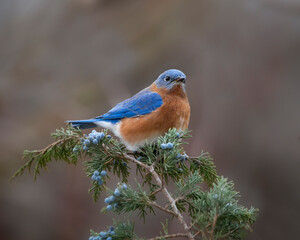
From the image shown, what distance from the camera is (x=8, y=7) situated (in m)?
5.20

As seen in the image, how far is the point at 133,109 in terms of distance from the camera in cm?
230

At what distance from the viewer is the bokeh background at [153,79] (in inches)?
145

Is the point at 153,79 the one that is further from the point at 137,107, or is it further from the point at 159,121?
the point at 159,121

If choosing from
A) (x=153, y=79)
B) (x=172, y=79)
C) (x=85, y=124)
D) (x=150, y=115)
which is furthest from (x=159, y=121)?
(x=153, y=79)

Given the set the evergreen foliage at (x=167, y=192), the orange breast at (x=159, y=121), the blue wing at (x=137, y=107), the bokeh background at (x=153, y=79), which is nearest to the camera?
the evergreen foliage at (x=167, y=192)

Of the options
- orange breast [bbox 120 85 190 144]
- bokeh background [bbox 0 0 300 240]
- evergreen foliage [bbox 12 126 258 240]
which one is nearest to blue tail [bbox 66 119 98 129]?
orange breast [bbox 120 85 190 144]

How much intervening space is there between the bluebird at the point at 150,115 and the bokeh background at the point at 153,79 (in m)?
1.26

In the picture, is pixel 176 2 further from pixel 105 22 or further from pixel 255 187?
pixel 255 187

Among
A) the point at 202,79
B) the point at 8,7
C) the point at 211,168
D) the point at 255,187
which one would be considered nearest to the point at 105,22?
the point at 8,7

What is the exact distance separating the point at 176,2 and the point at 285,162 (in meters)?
2.29

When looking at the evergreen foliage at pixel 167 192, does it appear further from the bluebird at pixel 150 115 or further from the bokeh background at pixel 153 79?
the bokeh background at pixel 153 79

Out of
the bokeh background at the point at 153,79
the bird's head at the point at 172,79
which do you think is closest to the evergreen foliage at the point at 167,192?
the bird's head at the point at 172,79

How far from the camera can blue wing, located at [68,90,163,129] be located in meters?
2.24

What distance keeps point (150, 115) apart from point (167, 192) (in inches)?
35.8
